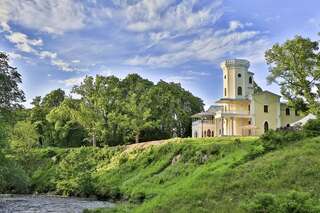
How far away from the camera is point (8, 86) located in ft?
151

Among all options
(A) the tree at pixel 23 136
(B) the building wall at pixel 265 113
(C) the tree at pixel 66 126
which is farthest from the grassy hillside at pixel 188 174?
(B) the building wall at pixel 265 113

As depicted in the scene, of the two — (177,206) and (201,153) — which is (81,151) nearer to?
(201,153)

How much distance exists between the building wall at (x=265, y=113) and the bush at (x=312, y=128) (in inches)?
1506

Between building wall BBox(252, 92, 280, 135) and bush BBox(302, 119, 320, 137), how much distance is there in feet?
125

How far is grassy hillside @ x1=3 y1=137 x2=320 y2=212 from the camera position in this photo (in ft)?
68.8

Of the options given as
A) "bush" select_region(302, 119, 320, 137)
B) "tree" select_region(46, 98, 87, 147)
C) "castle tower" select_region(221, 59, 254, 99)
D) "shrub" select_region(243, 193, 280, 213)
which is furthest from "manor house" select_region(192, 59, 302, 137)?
"shrub" select_region(243, 193, 280, 213)

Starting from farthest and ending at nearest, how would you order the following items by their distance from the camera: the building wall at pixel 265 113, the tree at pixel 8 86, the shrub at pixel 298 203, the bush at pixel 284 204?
the building wall at pixel 265 113, the tree at pixel 8 86, the bush at pixel 284 204, the shrub at pixel 298 203

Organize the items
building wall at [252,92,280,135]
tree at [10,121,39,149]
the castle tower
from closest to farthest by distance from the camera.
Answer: tree at [10,121,39,149], building wall at [252,92,280,135], the castle tower

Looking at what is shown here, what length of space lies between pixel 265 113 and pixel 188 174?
3989cm

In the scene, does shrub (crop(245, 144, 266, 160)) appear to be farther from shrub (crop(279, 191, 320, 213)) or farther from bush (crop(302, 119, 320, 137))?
shrub (crop(279, 191, 320, 213))

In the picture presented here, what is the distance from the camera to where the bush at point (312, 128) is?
1284 inches

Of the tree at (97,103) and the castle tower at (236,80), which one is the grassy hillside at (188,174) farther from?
the castle tower at (236,80)

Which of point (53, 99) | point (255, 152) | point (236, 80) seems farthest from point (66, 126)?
point (255, 152)

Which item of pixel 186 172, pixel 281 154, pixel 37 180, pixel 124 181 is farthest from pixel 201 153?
pixel 37 180
